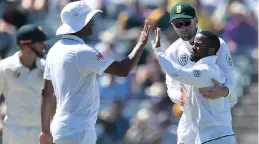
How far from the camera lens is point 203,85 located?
7.20 m

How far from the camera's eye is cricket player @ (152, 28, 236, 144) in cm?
715

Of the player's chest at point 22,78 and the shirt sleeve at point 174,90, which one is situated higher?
the shirt sleeve at point 174,90

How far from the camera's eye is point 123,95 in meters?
14.0

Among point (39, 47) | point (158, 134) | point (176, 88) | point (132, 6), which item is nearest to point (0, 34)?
point (132, 6)

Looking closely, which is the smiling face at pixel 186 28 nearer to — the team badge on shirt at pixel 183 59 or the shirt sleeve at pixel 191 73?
the team badge on shirt at pixel 183 59

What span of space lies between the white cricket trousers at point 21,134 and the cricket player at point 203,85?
85.1 inches

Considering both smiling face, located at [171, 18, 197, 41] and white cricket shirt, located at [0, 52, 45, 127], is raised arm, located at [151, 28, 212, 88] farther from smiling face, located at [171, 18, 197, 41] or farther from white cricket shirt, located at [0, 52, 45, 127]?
white cricket shirt, located at [0, 52, 45, 127]

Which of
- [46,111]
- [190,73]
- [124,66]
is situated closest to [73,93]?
[124,66]

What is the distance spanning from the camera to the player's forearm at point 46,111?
7828 mm

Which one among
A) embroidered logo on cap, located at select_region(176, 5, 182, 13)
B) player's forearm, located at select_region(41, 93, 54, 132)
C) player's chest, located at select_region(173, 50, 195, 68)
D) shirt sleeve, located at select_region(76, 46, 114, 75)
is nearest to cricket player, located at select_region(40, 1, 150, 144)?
shirt sleeve, located at select_region(76, 46, 114, 75)

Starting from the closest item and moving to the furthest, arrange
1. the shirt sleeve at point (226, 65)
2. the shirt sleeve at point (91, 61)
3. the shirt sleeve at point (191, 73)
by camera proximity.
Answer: the shirt sleeve at point (191, 73)
the shirt sleeve at point (91, 61)
the shirt sleeve at point (226, 65)

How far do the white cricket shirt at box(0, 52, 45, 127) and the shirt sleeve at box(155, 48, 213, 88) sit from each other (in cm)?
246

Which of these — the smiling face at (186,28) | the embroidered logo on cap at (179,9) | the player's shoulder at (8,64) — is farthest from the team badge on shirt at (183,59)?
the player's shoulder at (8,64)

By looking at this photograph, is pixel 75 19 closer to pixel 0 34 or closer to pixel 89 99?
pixel 89 99
